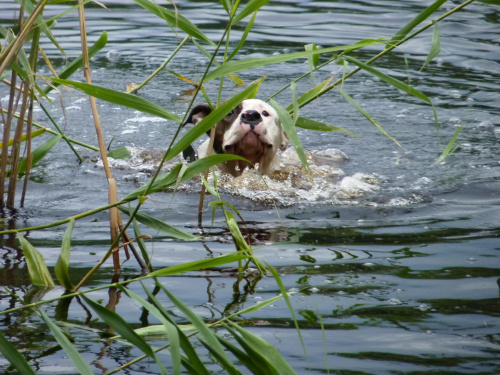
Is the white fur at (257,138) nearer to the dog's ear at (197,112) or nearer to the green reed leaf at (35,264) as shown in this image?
the dog's ear at (197,112)

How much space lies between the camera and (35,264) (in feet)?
8.92

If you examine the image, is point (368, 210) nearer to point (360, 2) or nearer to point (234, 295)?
point (234, 295)

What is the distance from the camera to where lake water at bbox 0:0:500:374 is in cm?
255

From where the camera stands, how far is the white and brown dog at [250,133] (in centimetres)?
529

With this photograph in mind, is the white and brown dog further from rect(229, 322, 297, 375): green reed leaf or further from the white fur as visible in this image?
rect(229, 322, 297, 375): green reed leaf

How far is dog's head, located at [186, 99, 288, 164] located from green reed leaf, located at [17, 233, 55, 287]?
8.34 ft

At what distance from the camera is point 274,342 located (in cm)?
253

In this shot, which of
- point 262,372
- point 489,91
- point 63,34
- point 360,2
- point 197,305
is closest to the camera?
point 262,372

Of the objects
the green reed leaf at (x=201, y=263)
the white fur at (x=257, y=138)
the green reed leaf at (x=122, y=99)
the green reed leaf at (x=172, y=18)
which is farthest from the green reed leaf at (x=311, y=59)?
the white fur at (x=257, y=138)

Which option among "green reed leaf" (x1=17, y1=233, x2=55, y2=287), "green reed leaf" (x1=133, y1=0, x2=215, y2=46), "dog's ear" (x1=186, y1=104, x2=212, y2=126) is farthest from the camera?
"dog's ear" (x1=186, y1=104, x2=212, y2=126)

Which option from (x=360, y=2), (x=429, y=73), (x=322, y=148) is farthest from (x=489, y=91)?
(x=360, y=2)

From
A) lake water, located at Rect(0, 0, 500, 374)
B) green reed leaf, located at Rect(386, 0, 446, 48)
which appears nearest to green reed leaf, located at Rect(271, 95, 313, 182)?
lake water, located at Rect(0, 0, 500, 374)

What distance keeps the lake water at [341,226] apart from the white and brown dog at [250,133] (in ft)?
1.25

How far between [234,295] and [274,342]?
0.44m
